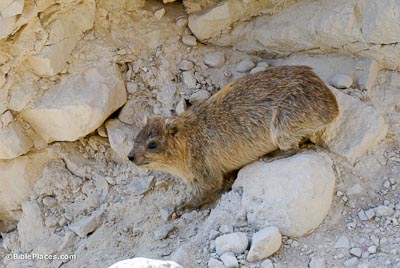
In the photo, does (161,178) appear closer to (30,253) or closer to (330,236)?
(30,253)

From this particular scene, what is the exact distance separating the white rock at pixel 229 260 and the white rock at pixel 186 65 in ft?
6.75

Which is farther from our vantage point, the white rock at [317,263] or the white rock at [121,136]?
the white rock at [121,136]

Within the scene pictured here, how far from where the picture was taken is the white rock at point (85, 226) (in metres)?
5.30

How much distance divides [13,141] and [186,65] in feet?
5.57

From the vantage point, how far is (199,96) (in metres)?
5.55

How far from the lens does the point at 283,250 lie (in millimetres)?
4254

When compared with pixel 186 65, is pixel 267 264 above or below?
below

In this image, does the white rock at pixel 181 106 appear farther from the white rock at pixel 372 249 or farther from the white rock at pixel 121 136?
the white rock at pixel 372 249

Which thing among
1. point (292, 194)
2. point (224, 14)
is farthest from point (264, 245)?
point (224, 14)

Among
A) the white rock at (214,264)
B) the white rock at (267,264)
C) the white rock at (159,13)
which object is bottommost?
the white rock at (267,264)

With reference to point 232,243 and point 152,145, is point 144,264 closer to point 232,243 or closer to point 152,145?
point 232,243

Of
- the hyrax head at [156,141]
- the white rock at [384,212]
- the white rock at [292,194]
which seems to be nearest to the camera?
the white rock at [292,194]

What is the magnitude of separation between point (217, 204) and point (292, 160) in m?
0.73

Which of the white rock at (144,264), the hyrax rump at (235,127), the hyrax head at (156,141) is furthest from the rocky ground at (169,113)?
the white rock at (144,264)
